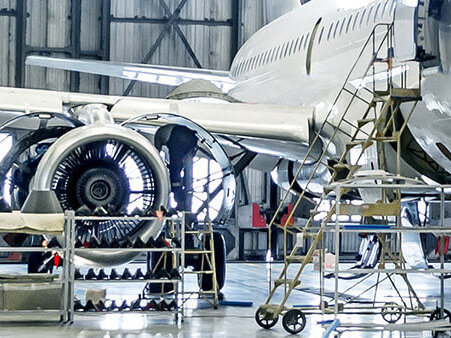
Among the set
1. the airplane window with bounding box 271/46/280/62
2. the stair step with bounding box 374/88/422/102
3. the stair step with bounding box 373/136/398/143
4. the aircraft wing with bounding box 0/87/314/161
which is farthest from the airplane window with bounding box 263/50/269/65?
the stair step with bounding box 373/136/398/143

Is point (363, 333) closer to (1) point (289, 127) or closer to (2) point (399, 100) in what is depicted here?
(2) point (399, 100)

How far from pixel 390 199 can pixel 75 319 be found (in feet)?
12.4

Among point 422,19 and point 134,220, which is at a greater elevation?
point 422,19

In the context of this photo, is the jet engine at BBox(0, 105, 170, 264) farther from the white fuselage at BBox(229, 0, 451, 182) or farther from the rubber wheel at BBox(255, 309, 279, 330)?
the white fuselage at BBox(229, 0, 451, 182)

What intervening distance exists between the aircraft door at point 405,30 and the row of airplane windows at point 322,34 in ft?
5.37


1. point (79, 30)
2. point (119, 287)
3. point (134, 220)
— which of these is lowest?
point (119, 287)

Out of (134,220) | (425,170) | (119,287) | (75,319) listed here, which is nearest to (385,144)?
(425,170)

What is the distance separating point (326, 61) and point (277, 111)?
1.15 m

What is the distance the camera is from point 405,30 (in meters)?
10.1

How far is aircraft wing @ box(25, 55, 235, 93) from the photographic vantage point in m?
21.2

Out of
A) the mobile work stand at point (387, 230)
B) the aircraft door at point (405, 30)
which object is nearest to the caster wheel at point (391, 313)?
the mobile work stand at point (387, 230)

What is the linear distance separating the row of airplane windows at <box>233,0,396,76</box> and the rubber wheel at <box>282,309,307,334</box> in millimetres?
3917

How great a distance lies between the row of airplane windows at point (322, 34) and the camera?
12.4 m

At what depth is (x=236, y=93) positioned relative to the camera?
1962 centimetres
